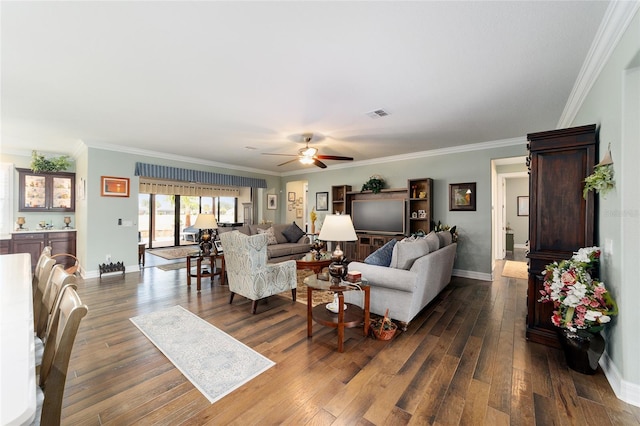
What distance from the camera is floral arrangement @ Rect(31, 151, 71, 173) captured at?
17.7 feet

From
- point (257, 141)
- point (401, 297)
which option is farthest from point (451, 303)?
point (257, 141)

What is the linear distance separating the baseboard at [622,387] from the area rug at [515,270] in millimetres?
3499

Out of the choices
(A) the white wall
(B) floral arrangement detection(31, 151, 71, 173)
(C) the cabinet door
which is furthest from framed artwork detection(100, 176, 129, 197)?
(A) the white wall

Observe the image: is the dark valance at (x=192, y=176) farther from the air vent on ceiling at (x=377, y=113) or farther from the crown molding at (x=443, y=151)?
the air vent on ceiling at (x=377, y=113)

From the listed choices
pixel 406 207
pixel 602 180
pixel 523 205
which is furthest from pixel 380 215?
pixel 523 205

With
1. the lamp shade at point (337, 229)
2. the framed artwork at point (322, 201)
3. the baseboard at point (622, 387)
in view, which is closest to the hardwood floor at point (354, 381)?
the baseboard at point (622, 387)

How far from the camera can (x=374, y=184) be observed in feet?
20.9

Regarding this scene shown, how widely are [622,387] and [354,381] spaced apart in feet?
6.07

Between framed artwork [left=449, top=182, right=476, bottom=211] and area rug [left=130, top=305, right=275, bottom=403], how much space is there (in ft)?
15.4

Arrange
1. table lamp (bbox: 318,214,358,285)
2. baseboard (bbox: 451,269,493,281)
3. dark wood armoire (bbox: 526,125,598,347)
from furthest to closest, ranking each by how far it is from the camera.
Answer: baseboard (bbox: 451,269,493,281) → table lamp (bbox: 318,214,358,285) → dark wood armoire (bbox: 526,125,598,347)

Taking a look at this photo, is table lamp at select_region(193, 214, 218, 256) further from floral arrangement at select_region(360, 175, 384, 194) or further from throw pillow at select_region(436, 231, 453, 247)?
throw pillow at select_region(436, 231, 453, 247)

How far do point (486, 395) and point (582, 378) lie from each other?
0.89 metres

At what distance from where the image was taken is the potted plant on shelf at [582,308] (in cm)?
203

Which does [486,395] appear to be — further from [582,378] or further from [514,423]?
[582,378]
